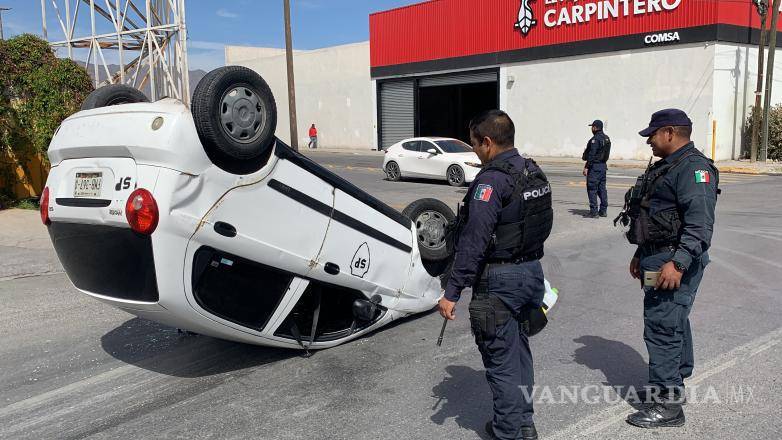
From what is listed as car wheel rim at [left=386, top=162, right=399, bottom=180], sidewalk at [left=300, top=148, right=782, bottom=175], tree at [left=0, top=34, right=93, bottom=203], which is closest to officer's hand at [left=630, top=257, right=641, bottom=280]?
tree at [left=0, top=34, right=93, bottom=203]

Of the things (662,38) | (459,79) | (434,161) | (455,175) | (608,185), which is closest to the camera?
(608,185)

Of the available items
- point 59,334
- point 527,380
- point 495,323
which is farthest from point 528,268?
point 59,334

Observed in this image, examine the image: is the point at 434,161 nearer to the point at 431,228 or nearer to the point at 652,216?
the point at 431,228

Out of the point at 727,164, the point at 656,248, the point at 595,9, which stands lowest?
the point at 727,164

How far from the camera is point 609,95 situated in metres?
27.1

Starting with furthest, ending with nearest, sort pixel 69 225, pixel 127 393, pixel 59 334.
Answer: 1. pixel 59 334
2. pixel 127 393
3. pixel 69 225

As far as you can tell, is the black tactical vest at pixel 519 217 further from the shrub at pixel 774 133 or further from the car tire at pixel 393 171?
the shrub at pixel 774 133

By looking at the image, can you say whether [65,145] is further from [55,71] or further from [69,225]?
[55,71]

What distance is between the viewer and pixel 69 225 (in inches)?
146

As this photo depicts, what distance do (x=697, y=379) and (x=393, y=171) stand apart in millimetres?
15786

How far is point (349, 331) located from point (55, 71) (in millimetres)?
10055

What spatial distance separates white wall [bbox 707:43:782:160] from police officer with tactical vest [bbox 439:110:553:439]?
24239 millimetres

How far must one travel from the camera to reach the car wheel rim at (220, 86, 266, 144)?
11.7 feet

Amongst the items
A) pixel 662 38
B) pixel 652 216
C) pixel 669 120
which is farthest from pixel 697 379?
pixel 662 38
